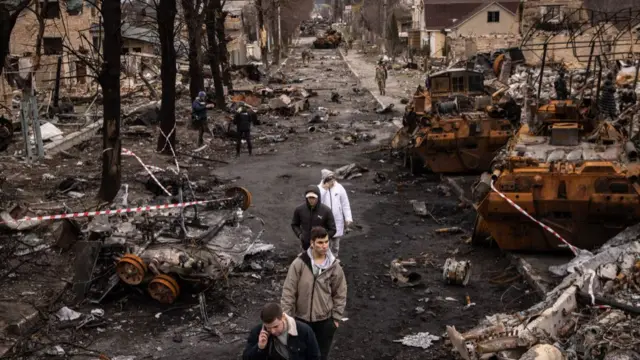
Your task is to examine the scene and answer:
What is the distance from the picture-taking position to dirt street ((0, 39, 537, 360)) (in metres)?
8.48

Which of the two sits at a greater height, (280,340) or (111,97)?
(111,97)

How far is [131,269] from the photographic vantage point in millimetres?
9203

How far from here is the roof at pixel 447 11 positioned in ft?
207

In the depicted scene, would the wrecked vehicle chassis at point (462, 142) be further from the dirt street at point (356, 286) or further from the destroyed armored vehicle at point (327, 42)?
the destroyed armored vehicle at point (327, 42)

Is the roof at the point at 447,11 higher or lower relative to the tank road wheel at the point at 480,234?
higher

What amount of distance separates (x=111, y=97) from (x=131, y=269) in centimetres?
529

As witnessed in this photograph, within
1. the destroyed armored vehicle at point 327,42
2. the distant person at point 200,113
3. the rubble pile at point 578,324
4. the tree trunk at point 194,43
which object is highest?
the destroyed armored vehicle at point 327,42

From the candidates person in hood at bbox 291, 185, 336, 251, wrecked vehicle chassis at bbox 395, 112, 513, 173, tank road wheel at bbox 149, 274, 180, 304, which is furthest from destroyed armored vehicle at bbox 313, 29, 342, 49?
person in hood at bbox 291, 185, 336, 251

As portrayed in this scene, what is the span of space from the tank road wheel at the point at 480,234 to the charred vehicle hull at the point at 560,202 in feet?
1.69

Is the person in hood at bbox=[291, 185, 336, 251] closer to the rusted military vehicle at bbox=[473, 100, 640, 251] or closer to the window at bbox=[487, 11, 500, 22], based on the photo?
the rusted military vehicle at bbox=[473, 100, 640, 251]

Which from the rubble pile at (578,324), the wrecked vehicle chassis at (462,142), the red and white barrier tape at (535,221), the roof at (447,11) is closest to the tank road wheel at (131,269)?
the rubble pile at (578,324)

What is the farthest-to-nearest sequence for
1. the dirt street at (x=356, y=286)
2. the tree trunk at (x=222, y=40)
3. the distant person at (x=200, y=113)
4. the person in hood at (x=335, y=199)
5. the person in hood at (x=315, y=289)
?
the tree trunk at (x=222, y=40) → the distant person at (x=200, y=113) → the person in hood at (x=335, y=199) → the dirt street at (x=356, y=286) → the person in hood at (x=315, y=289)

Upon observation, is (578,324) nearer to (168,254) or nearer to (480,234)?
(480,234)

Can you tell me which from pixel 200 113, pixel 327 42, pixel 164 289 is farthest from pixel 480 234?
pixel 327 42
